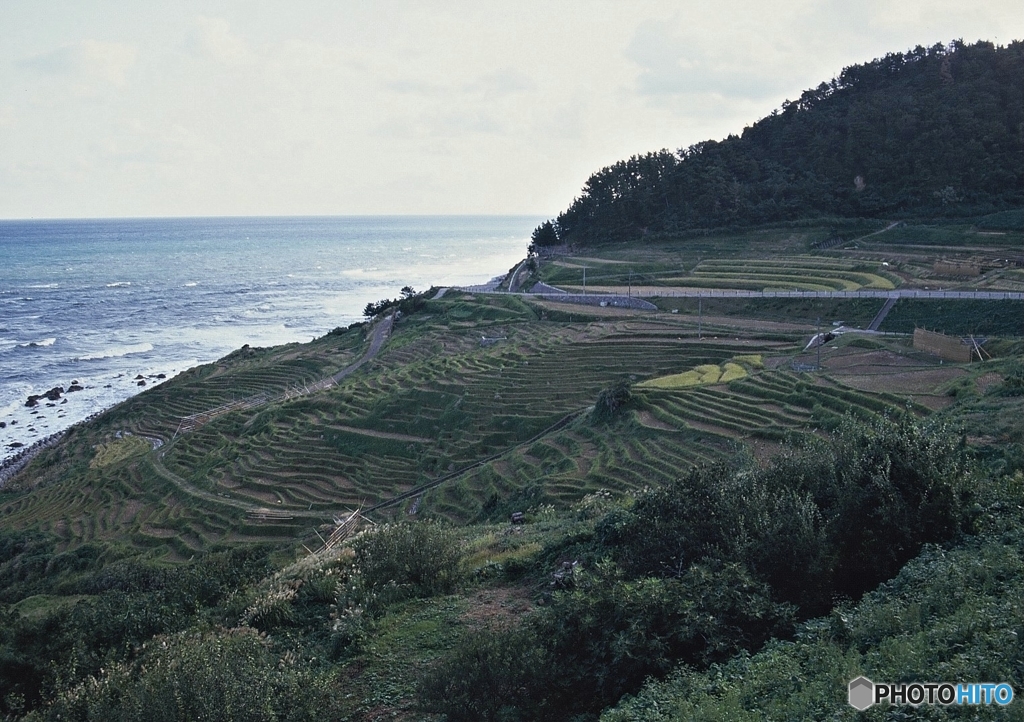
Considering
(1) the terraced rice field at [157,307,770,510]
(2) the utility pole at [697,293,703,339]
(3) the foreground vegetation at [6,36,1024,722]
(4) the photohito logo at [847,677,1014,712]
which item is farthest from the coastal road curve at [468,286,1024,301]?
(4) the photohito logo at [847,677,1014,712]

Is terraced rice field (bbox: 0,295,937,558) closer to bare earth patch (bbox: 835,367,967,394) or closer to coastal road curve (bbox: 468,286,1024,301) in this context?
bare earth patch (bbox: 835,367,967,394)

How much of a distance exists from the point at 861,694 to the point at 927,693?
604 mm

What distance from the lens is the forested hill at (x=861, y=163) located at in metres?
74.4

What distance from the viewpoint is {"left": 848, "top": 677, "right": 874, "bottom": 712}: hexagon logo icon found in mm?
7781

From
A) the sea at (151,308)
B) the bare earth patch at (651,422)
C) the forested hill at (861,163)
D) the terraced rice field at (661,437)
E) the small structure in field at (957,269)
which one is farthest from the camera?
the forested hill at (861,163)

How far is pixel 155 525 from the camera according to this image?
29531 mm

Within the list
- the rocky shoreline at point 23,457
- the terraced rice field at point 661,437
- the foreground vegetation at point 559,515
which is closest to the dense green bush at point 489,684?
the foreground vegetation at point 559,515

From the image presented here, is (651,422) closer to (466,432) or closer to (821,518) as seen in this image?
(466,432)

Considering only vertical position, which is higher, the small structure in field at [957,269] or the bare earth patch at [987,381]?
the small structure in field at [957,269]

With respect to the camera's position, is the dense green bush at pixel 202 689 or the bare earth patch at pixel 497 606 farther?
the bare earth patch at pixel 497 606

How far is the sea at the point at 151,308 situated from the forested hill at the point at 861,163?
103 feet

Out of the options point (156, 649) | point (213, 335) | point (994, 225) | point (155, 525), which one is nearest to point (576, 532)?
point (156, 649)

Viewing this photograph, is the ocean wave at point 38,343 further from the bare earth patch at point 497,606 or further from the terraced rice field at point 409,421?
the bare earth patch at point 497,606

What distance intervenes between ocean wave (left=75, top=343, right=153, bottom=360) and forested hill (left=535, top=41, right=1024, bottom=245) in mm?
43049
